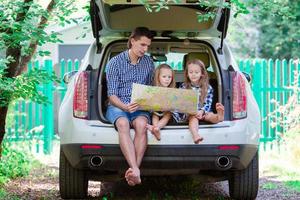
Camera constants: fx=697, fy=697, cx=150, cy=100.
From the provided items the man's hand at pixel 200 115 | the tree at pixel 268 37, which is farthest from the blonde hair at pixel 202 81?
the tree at pixel 268 37

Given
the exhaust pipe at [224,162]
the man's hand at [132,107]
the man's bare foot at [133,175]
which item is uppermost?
the man's hand at [132,107]

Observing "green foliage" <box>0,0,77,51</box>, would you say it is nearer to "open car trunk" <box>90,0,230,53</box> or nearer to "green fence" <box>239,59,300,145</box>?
"open car trunk" <box>90,0,230,53</box>

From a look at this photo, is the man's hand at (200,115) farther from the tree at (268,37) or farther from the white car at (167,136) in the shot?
the tree at (268,37)

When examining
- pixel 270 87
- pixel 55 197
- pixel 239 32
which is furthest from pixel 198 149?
pixel 239 32

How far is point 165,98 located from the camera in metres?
5.92

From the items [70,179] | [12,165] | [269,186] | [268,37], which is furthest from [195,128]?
[268,37]

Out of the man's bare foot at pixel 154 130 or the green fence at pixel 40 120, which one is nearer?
the man's bare foot at pixel 154 130

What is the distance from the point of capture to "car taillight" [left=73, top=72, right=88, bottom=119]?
19.7ft

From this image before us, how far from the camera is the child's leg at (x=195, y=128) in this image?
19.1ft

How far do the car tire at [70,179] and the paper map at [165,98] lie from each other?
39.8 inches

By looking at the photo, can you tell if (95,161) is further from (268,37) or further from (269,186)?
(268,37)

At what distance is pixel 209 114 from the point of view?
236 inches

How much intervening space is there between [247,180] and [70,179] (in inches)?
64.9

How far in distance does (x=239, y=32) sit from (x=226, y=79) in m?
18.7
